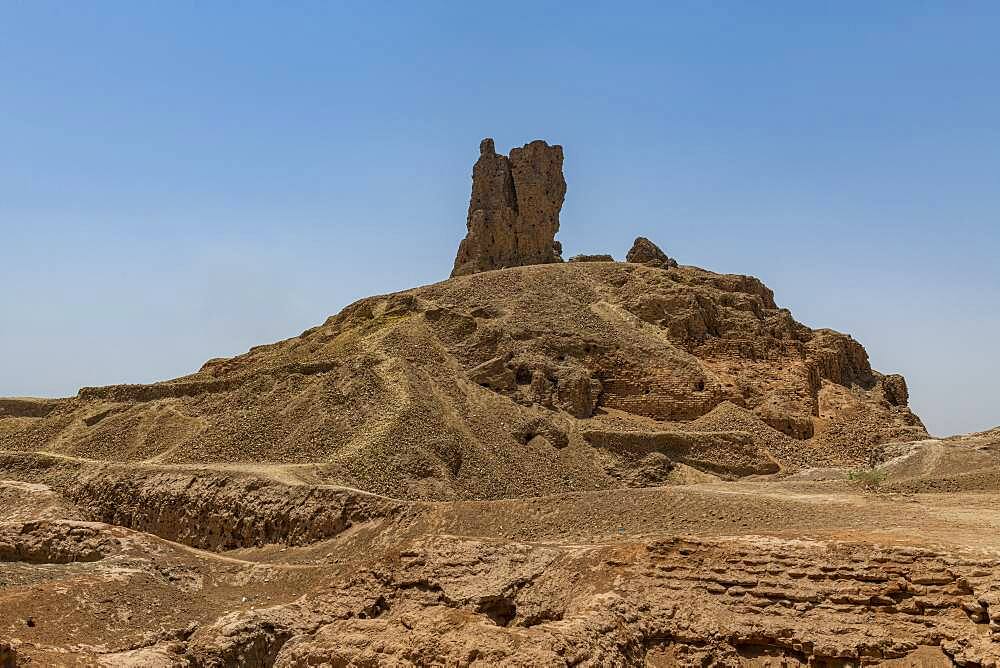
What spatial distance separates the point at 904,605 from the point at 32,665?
1626 centimetres

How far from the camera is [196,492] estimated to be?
31.9m

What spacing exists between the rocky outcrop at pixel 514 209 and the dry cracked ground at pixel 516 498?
6.86 m

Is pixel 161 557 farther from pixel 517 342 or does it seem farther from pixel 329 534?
pixel 517 342

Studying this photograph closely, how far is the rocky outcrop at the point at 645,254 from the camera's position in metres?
57.6

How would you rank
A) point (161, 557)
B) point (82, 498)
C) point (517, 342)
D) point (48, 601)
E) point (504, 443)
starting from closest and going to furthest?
point (48, 601) → point (161, 557) → point (82, 498) → point (504, 443) → point (517, 342)

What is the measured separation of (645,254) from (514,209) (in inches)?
391

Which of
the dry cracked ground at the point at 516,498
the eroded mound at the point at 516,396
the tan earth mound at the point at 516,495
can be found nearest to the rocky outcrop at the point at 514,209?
the tan earth mound at the point at 516,495

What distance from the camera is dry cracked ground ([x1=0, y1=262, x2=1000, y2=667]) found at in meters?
17.2

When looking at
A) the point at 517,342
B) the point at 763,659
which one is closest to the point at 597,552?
the point at 763,659

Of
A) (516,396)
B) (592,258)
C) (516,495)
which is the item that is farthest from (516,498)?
(592,258)

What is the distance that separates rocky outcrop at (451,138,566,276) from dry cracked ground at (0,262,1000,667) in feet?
22.5

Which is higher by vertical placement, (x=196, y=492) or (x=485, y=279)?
(x=485, y=279)

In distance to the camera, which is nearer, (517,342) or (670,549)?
(670,549)

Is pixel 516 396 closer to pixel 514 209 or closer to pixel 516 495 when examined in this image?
→ pixel 516 495
